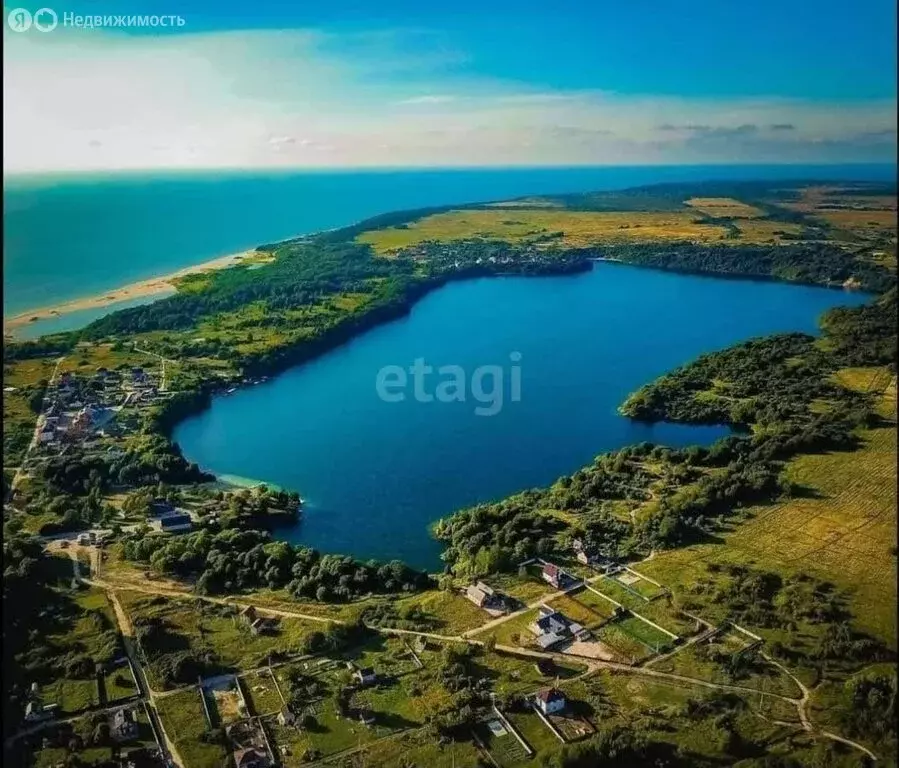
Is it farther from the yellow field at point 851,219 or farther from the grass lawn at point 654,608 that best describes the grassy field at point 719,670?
the yellow field at point 851,219

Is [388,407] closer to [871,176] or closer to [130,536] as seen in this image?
[130,536]

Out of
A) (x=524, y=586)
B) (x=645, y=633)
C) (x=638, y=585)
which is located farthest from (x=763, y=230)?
(x=645, y=633)

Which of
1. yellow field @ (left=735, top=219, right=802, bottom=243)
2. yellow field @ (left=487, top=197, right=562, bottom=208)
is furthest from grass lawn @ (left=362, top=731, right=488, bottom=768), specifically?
yellow field @ (left=487, top=197, right=562, bottom=208)

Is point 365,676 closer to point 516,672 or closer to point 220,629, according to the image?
point 516,672

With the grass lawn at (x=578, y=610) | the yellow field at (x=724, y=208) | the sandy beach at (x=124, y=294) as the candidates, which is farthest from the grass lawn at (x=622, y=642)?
the yellow field at (x=724, y=208)

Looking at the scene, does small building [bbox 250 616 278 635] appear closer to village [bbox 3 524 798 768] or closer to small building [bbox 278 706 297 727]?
village [bbox 3 524 798 768]
